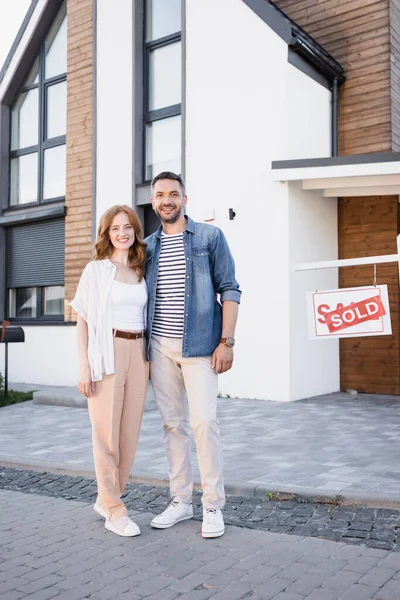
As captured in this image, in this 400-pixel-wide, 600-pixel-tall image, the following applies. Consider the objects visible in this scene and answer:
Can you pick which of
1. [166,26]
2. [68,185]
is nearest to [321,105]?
[166,26]

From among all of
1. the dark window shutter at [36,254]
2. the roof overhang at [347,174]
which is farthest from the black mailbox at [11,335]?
the roof overhang at [347,174]

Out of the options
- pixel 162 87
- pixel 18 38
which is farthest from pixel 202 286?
pixel 18 38

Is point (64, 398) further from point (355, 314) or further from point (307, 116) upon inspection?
point (307, 116)

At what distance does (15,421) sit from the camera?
8.07 meters

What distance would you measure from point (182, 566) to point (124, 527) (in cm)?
62

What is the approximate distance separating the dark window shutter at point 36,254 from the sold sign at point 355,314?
7.55 meters

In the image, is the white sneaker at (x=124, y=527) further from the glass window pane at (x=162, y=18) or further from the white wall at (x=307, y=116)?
the glass window pane at (x=162, y=18)

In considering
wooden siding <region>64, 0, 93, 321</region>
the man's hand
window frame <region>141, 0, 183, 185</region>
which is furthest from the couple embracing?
wooden siding <region>64, 0, 93, 321</region>

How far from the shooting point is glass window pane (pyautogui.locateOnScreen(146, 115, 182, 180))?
10609mm

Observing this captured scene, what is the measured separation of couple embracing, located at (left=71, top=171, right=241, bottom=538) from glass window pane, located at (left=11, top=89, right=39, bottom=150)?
995cm

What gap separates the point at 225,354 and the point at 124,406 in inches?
26.9

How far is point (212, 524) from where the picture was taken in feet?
12.0

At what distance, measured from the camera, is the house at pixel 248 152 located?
8953 mm

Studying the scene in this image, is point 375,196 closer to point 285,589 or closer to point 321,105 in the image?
point 321,105
